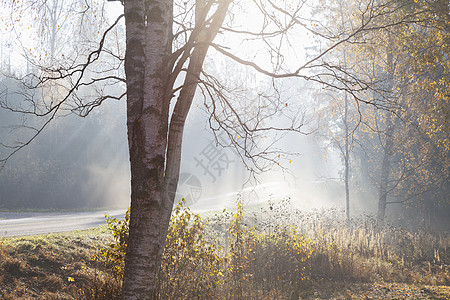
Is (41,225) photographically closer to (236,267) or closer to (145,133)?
(236,267)

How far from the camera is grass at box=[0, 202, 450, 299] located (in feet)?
16.8

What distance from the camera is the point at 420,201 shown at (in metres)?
18.1

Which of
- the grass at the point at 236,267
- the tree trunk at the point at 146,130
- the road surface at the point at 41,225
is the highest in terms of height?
the tree trunk at the point at 146,130

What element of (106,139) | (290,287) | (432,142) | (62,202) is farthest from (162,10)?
(106,139)

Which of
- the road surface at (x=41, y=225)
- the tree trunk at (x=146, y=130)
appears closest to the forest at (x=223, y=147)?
the tree trunk at (x=146, y=130)

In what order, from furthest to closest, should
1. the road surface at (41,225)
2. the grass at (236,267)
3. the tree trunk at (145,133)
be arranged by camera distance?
the road surface at (41,225) → the grass at (236,267) → the tree trunk at (145,133)

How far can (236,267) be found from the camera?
20.4ft

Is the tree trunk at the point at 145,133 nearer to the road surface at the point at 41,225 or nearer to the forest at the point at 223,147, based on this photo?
the forest at the point at 223,147

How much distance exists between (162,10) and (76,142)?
25.0m

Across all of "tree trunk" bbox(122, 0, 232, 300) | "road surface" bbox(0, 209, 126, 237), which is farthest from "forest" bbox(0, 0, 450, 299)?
"road surface" bbox(0, 209, 126, 237)

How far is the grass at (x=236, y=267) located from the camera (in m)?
5.12

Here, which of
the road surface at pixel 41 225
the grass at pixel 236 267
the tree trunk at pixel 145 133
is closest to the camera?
the tree trunk at pixel 145 133

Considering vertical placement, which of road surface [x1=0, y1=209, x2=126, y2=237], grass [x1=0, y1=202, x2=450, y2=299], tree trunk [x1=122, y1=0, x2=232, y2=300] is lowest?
grass [x1=0, y1=202, x2=450, y2=299]

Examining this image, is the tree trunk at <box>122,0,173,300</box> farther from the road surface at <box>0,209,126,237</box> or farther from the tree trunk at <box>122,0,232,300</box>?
the road surface at <box>0,209,126,237</box>
